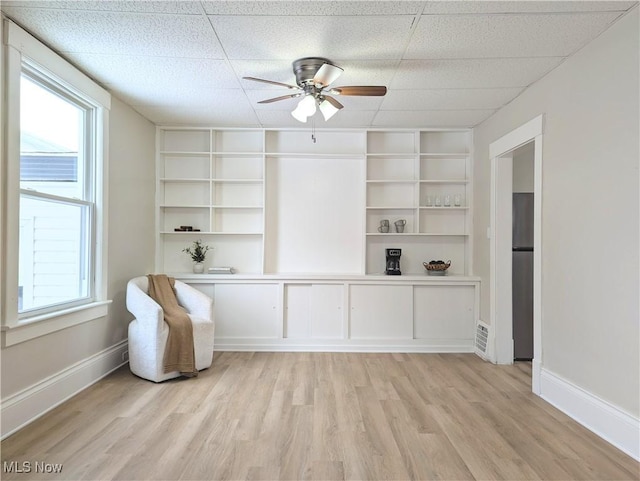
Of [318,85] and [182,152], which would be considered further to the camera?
[182,152]

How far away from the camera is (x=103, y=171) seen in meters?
3.48

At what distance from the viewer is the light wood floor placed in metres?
2.10

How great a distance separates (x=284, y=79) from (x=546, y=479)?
125 inches

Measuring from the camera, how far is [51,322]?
111 inches

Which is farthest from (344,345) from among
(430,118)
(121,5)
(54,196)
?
(121,5)

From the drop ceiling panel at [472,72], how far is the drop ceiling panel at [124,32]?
1.45 metres

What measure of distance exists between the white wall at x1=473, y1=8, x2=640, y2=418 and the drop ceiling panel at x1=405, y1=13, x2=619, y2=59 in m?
0.16

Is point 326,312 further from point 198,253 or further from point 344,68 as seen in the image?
point 344,68

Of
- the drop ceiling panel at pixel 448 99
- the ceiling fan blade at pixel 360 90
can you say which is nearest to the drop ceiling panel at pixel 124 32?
the ceiling fan blade at pixel 360 90

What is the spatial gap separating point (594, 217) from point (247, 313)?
3.39 meters

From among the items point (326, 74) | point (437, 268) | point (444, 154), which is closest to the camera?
point (326, 74)

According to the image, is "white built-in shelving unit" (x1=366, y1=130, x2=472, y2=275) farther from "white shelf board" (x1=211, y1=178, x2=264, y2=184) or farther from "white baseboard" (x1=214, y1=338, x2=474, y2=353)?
"white shelf board" (x1=211, y1=178, x2=264, y2=184)

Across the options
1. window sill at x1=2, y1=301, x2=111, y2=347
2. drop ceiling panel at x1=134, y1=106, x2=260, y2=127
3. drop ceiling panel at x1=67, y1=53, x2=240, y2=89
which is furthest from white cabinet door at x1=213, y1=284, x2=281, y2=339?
drop ceiling panel at x1=67, y1=53, x2=240, y2=89

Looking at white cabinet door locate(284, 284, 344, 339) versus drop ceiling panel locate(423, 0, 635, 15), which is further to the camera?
white cabinet door locate(284, 284, 344, 339)
